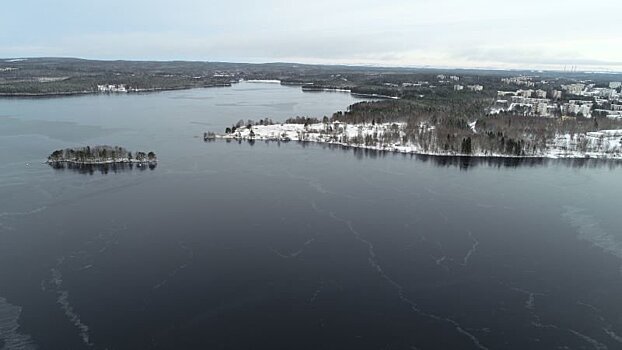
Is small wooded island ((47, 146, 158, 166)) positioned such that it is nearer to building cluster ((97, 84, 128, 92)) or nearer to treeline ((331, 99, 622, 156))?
treeline ((331, 99, 622, 156))

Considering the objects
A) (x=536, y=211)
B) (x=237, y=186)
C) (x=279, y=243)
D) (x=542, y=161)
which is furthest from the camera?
(x=542, y=161)

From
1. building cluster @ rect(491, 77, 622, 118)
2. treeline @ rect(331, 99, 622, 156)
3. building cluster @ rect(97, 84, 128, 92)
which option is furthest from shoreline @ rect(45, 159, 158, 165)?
building cluster @ rect(97, 84, 128, 92)

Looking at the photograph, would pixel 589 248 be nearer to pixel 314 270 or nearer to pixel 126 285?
pixel 314 270

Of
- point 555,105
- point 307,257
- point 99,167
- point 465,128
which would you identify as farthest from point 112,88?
point 307,257

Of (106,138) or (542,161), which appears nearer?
(542,161)

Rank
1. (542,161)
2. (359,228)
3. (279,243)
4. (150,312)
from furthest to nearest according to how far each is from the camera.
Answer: (542,161) < (359,228) < (279,243) < (150,312)

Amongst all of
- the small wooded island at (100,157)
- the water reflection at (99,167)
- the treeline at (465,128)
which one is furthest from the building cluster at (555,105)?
the water reflection at (99,167)

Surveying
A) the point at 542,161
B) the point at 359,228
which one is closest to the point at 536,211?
the point at 359,228
